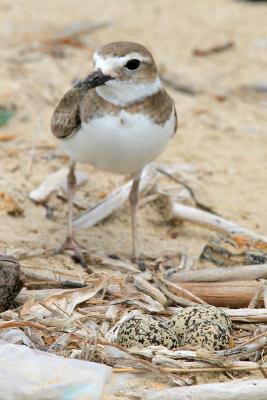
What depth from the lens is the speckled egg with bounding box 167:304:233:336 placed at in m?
4.04

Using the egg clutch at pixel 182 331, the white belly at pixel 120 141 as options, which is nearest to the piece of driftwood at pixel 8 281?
the egg clutch at pixel 182 331

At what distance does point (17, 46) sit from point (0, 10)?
1.25m

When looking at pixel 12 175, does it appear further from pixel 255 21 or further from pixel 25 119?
pixel 255 21

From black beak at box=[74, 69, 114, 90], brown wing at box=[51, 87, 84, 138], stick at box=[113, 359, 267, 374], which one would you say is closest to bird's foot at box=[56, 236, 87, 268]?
brown wing at box=[51, 87, 84, 138]

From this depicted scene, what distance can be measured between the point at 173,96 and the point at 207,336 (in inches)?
181

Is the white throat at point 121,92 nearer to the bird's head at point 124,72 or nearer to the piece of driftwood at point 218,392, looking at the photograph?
the bird's head at point 124,72

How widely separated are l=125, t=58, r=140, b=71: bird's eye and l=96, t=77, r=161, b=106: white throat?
9 centimetres

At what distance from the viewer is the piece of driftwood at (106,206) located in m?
6.00

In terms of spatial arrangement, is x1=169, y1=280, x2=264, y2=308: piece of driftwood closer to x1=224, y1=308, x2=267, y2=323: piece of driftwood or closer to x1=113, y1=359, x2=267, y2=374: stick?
x1=224, y1=308, x2=267, y2=323: piece of driftwood

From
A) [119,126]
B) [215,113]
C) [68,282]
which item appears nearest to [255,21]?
[215,113]

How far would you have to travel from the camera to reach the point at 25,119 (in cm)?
741

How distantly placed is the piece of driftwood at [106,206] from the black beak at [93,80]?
4.22 ft

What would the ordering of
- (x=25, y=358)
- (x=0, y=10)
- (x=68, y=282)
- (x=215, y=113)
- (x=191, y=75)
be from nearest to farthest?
(x=25, y=358)
(x=68, y=282)
(x=215, y=113)
(x=191, y=75)
(x=0, y=10)

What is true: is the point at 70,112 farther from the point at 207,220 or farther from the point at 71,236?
the point at 207,220
